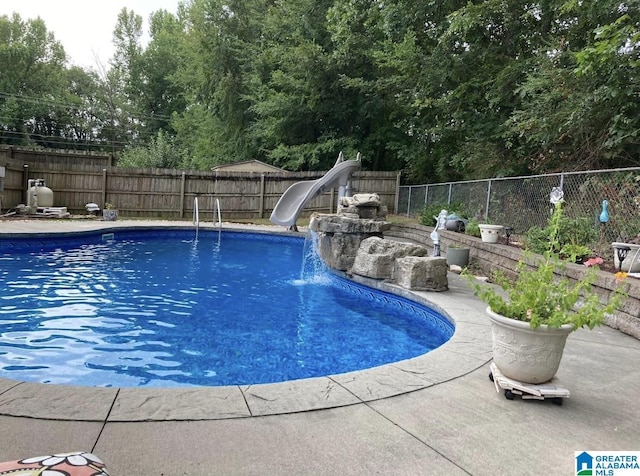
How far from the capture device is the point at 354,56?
1505cm

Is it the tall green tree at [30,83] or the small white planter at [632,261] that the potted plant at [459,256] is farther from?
the tall green tree at [30,83]

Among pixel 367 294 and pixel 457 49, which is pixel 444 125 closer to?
pixel 457 49

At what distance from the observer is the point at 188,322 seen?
4637mm

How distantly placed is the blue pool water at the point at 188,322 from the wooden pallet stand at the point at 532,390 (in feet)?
4.94

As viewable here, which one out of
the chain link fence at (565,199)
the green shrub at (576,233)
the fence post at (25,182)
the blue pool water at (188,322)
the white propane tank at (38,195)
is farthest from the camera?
the fence post at (25,182)

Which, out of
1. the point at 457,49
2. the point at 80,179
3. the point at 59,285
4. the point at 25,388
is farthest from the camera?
the point at 80,179

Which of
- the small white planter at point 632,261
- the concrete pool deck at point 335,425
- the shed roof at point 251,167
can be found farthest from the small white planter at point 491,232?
the shed roof at point 251,167

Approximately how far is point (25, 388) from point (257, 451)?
Answer: 1.37 m

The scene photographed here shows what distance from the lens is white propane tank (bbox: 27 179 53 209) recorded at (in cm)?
1245

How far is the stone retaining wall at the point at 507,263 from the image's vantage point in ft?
12.2

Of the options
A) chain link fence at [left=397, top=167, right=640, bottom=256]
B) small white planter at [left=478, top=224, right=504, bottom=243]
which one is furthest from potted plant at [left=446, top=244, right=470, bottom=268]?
chain link fence at [left=397, top=167, right=640, bottom=256]

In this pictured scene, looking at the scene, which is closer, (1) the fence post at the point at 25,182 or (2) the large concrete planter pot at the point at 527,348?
(2) the large concrete planter pot at the point at 527,348

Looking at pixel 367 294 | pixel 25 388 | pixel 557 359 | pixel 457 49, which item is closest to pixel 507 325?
pixel 557 359

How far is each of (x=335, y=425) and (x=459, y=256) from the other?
5.49 meters
